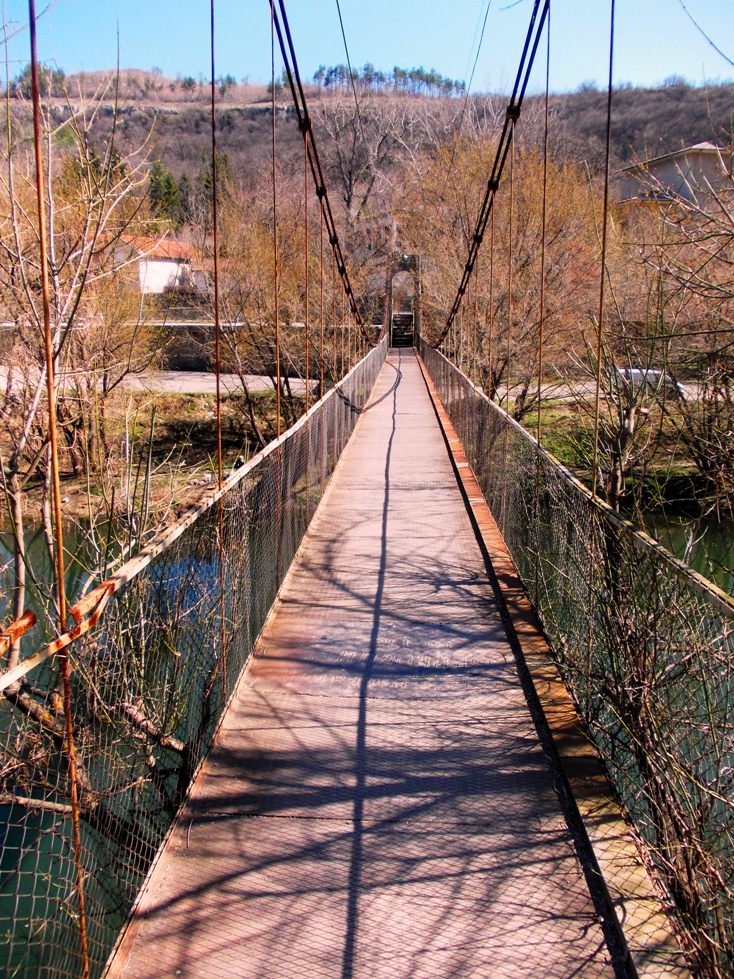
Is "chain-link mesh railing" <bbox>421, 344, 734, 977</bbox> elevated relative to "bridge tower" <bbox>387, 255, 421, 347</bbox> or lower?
lower

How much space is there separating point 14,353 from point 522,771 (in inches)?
272

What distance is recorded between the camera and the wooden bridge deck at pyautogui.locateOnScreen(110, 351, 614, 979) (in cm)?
214

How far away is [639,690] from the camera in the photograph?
102 inches

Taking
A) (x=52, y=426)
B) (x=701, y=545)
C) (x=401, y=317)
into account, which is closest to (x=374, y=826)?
(x=52, y=426)

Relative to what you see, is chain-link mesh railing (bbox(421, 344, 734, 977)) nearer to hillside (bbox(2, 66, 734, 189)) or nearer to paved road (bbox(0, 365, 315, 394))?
hillside (bbox(2, 66, 734, 189))

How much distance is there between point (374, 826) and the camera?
2.65 m

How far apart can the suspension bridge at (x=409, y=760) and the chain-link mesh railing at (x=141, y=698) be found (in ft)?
0.11

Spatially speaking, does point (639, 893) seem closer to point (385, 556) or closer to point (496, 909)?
point (496, 909)

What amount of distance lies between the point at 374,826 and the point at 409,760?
1.34 feet

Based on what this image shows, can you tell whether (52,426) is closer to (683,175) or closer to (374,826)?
(374,826)

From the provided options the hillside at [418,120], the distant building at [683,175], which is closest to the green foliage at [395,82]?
the hillside at [418,120]

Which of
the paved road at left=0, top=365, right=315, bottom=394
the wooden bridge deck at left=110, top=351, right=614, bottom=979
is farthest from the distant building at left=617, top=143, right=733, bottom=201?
the paved road at left=0, top=365, right=315, bottom=394

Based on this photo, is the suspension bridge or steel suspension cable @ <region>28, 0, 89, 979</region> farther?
the suspension bridge

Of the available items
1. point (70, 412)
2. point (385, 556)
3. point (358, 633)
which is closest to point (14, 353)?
point (70, 412)
